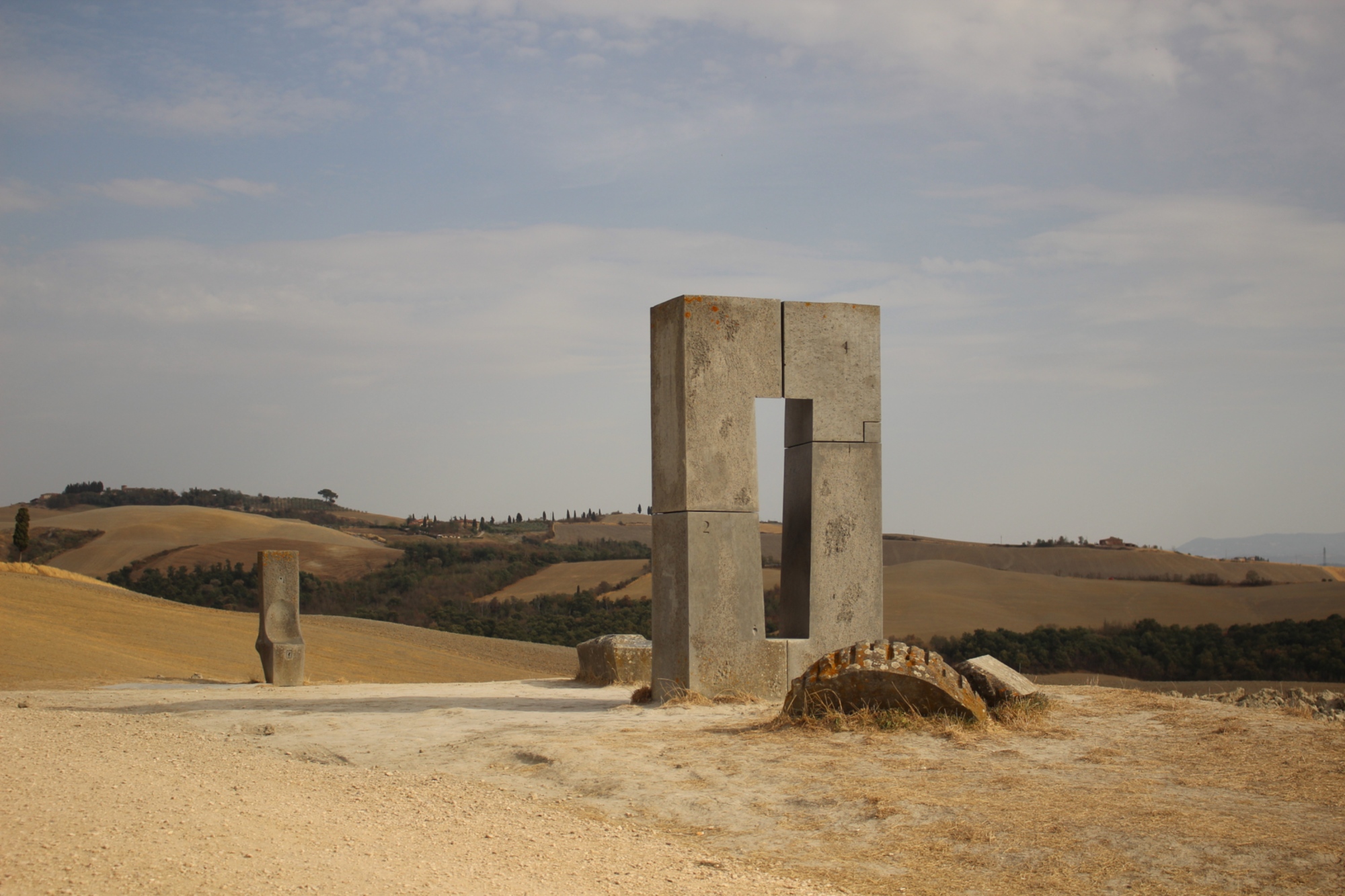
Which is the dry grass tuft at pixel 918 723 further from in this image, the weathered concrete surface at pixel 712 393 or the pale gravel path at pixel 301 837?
the weathered concrete surface at pixel 712 393

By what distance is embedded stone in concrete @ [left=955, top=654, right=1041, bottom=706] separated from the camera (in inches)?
337

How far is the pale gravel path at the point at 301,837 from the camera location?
175 inches

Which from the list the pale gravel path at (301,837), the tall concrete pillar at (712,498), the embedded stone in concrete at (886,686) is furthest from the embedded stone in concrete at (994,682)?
the pale gravel path at (301,837)

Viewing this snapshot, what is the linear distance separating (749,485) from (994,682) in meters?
3.12

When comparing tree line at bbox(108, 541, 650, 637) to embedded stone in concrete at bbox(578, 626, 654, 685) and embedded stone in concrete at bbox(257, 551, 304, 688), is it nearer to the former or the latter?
embedded stone in concrete at bbox(257, 551, 304, 688)

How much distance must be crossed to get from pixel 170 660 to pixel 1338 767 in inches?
769

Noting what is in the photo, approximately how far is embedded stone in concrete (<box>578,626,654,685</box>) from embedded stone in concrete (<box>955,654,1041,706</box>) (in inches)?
211

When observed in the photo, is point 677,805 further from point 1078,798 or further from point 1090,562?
point 1090,562

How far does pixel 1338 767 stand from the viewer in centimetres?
646

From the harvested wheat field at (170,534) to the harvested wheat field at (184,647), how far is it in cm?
2326

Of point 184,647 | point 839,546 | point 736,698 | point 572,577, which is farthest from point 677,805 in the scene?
point 572,577

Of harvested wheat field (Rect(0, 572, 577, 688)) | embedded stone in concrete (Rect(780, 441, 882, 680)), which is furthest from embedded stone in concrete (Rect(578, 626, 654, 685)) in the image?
harvested wheat field (Rect(0, 572, 577, 688))

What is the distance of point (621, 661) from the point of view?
13.5 m

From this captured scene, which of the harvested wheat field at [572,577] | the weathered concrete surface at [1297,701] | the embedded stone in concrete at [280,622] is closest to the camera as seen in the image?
the weathered concrete surface at [1297,701]
